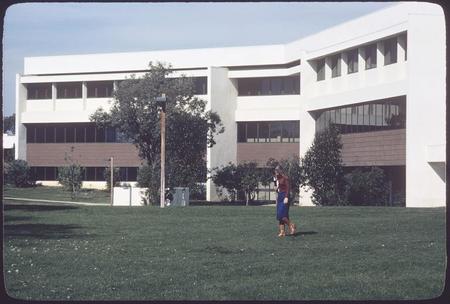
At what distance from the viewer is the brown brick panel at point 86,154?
66.1 metres

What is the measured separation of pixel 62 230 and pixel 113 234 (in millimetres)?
1936

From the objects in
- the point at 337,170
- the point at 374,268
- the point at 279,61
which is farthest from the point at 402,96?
the point at 374,268

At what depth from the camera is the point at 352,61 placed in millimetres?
46875

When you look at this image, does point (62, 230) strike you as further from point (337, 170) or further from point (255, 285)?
point (337, 170)

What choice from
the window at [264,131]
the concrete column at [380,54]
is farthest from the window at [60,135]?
the concrete column at [380,54]

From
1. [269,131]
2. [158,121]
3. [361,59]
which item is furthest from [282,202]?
[269,131]

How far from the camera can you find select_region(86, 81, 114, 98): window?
216 feet

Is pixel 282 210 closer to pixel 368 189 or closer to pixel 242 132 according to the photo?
pixel 368 189

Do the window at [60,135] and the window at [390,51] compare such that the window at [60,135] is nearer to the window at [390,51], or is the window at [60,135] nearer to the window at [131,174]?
the window at [131,174]

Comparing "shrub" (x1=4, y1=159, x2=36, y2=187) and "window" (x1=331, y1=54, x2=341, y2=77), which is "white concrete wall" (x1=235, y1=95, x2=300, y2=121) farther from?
"shrub" (x1=4, y1=159, x2=36, y2=187)

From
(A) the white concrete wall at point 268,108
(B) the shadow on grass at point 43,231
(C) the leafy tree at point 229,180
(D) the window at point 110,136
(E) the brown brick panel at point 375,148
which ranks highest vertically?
(A) the white concrete wall at point 268,108

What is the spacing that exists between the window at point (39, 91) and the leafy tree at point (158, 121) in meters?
27.4

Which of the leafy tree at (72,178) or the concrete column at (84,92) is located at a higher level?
the concrete column at (84,92)

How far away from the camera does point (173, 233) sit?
61.5 feet
